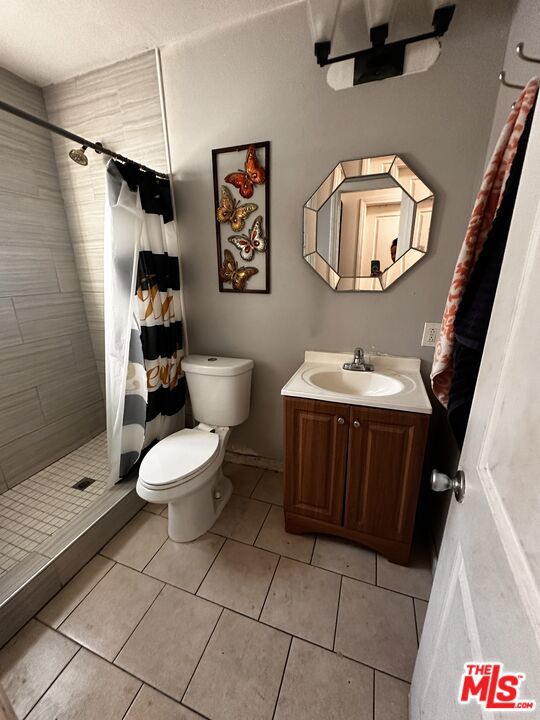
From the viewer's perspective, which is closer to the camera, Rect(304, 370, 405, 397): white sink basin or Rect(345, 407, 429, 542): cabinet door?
Rect(345, 407, 429, 542): cabinet door

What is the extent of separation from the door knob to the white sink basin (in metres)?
0.79

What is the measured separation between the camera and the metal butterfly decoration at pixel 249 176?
1.51 metres

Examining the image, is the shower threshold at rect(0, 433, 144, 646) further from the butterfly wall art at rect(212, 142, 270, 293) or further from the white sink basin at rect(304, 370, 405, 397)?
the butterfly wall art at rect(212, 142, 270, 293)

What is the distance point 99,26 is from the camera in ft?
4.58

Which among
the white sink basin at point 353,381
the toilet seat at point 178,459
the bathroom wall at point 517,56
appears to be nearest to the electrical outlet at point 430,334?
the white sink basin at point 353,381

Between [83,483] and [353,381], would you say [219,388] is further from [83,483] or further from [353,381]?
[83,483]

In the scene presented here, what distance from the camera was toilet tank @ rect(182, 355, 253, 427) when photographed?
66.2 inches

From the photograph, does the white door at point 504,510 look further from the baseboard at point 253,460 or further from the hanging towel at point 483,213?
the baseboard at point 253,460

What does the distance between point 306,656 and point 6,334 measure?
219 centimetres

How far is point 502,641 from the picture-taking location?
0.39 meters

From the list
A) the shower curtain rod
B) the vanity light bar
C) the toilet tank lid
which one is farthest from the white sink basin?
Answer: the shower curtain rod

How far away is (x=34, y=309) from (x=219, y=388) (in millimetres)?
1316

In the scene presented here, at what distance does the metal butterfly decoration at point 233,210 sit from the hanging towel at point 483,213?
1.08 m

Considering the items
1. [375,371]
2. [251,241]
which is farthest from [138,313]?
[375,371]
